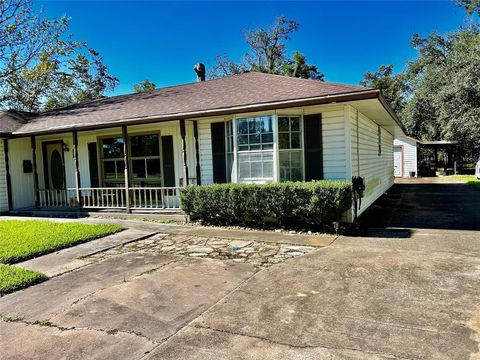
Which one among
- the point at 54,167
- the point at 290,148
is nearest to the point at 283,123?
the point at 290,148

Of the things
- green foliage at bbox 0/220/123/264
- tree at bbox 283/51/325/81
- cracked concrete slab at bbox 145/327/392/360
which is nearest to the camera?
cracked concrete slab at bbox 145/327/392/360

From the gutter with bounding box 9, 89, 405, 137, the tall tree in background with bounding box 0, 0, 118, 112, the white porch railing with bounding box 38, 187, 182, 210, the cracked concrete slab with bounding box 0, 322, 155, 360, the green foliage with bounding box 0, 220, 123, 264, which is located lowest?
the cracked concrete slab with bounding box 0, 322, 155, 360

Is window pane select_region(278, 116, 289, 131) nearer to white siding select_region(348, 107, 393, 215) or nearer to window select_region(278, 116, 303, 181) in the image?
window select_region(278, 116, 303, 181)

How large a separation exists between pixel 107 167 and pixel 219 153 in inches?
209

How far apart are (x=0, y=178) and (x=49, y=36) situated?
15217 millimetres

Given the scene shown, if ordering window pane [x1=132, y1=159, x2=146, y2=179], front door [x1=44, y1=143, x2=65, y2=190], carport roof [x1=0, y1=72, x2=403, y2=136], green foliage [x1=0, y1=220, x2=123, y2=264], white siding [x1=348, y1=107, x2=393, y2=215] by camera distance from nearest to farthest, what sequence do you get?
green foliage [x1=0, y1=220, x2=123, y2=264]
carport roof [x1=0, y1=72, x2=403, y2=136]
white siding [x1=348, y1=107, x2=393, y2=215]
window pane [x1=132, y1=159, x2=146, y2=179]
front door [x1=44, y1=143, x2=65, y2=190]

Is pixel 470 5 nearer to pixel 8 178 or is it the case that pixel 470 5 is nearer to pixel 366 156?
pixel 366 156

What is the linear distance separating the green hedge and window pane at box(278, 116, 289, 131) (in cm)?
161

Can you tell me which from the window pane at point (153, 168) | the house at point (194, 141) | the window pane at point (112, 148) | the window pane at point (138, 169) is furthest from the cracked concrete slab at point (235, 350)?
the window pane at point (112, 148)

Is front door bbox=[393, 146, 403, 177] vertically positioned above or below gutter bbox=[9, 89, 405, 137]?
below

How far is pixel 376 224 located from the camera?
8492 millimetres

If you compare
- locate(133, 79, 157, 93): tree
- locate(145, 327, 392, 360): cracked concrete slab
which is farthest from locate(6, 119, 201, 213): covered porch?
locate(133, 79, 157, 93): tree

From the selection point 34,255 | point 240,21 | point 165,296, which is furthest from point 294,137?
point 240,21

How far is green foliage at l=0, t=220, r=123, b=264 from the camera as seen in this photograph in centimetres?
660
